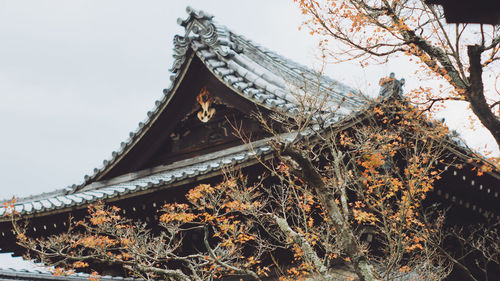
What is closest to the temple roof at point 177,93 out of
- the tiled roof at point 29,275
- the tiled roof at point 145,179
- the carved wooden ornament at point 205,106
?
the tiled roof at point 145,179

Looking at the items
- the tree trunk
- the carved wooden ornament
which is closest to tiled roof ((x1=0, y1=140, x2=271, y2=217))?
the carved wooden ornament

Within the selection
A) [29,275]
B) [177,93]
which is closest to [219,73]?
[177,93]

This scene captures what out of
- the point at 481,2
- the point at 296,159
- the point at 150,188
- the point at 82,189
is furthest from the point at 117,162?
the point at 481,2

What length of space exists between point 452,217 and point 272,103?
3.51 m

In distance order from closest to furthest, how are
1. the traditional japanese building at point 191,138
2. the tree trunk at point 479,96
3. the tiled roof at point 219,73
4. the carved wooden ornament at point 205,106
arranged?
the tree trunk at point 479,96 → the traditional japanese building at point 191,138 → the tiled roof at point 219,73 → the carved wooden ornament at point 205,106

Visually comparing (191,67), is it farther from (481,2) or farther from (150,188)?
(481,2)

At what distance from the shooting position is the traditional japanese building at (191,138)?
902 cm

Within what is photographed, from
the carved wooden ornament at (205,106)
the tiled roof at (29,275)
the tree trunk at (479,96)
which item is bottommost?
the tiled roof at (29,275)

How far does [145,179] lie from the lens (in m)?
10.9

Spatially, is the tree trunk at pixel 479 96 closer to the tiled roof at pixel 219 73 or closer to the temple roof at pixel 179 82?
the temple roof at pixel 179 82

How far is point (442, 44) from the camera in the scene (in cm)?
539

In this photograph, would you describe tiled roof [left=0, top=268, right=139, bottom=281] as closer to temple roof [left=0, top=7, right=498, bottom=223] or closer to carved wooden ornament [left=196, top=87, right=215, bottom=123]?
temple roof [left=0, top=7, right=498, bottom=223]

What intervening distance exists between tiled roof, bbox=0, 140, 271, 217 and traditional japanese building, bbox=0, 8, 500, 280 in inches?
0.8

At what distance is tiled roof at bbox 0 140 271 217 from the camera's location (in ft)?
26.5
